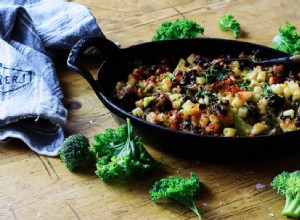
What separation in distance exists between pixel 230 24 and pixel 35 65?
3.14 feet

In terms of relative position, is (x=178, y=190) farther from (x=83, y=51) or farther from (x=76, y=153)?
(x=83, y=51)

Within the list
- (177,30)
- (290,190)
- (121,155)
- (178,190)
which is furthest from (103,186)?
(177,30)

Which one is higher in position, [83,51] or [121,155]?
[83,51]

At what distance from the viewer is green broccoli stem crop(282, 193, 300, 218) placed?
1988mm

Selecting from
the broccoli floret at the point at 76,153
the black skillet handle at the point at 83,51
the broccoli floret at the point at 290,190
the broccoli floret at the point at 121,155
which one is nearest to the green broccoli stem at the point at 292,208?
the broccoli floret at the point at 290,190

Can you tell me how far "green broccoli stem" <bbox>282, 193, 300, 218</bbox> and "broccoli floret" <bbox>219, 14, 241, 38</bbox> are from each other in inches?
46.1

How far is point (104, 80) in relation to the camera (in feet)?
7.97

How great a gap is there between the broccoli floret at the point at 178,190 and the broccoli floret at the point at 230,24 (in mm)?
1130

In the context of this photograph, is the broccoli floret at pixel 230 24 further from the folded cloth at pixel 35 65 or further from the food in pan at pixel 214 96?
the folded cloth at pixel 35 65

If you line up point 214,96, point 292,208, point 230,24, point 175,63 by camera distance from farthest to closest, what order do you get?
point 230,24, point 175,63, point 214,96, point 292,208

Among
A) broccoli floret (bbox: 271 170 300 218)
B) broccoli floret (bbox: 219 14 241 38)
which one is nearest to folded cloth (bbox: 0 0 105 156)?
broccoli floret (bbox: 219 14 241 38)

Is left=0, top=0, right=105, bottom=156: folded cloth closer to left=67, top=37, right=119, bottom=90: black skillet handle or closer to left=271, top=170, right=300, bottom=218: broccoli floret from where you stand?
left=67, top=37, right=119, bottom=90: black skillet handle

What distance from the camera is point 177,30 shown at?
2.83 m

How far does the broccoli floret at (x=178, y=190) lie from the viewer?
201cm
